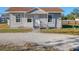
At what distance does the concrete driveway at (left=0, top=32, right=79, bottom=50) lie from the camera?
518 centimetres

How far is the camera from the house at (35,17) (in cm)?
520

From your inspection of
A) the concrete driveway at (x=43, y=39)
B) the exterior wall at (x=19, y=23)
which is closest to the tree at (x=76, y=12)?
the concrete driveway at (x=43, y=39)

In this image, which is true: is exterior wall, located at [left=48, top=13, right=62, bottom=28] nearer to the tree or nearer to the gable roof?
the gable roof

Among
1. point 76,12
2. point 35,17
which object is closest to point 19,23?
point 35,17

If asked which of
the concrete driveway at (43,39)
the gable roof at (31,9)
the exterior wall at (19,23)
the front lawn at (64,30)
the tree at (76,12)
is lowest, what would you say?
the concrete driveway at (43,39)

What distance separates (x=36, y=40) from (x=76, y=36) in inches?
21.5

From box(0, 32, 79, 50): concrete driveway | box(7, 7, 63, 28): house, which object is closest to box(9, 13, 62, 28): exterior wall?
box(7, 7, 63, 28): house

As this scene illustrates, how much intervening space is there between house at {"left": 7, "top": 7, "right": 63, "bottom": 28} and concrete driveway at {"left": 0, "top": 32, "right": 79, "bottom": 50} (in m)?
0.13

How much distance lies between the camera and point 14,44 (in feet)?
17.0

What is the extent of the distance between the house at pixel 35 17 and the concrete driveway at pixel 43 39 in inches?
5.1

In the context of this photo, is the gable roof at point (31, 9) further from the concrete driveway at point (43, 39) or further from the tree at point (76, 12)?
the concrete driveway at point (43, 39)
